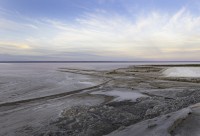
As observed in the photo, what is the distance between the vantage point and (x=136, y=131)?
266 inches

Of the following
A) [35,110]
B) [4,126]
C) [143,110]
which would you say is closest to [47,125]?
[4,126]

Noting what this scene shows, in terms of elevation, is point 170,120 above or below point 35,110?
above

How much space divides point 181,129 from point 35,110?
8140mm

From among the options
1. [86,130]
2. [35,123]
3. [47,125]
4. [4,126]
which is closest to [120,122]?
[86,130]

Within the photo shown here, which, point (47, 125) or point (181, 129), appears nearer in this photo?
point (181, 129)

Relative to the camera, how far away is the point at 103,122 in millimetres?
8906

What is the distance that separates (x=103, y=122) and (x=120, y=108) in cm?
259

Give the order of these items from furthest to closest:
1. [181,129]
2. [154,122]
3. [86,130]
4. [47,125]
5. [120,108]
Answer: [120,108] → [47,125] → [86,130] → [154,122] → [181,129]

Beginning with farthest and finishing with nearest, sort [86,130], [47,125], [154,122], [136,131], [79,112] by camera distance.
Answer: [79,112] < [47,125] < [86,130] < [154,122] < [136,131]

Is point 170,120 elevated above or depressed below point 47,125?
above

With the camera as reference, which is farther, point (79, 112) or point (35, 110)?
point (35, 110)

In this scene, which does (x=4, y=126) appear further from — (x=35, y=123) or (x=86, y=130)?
(x=86, y=130)

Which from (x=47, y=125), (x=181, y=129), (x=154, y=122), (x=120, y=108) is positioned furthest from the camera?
(x=120, y=108)

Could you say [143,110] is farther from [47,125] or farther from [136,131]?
[47,125]
